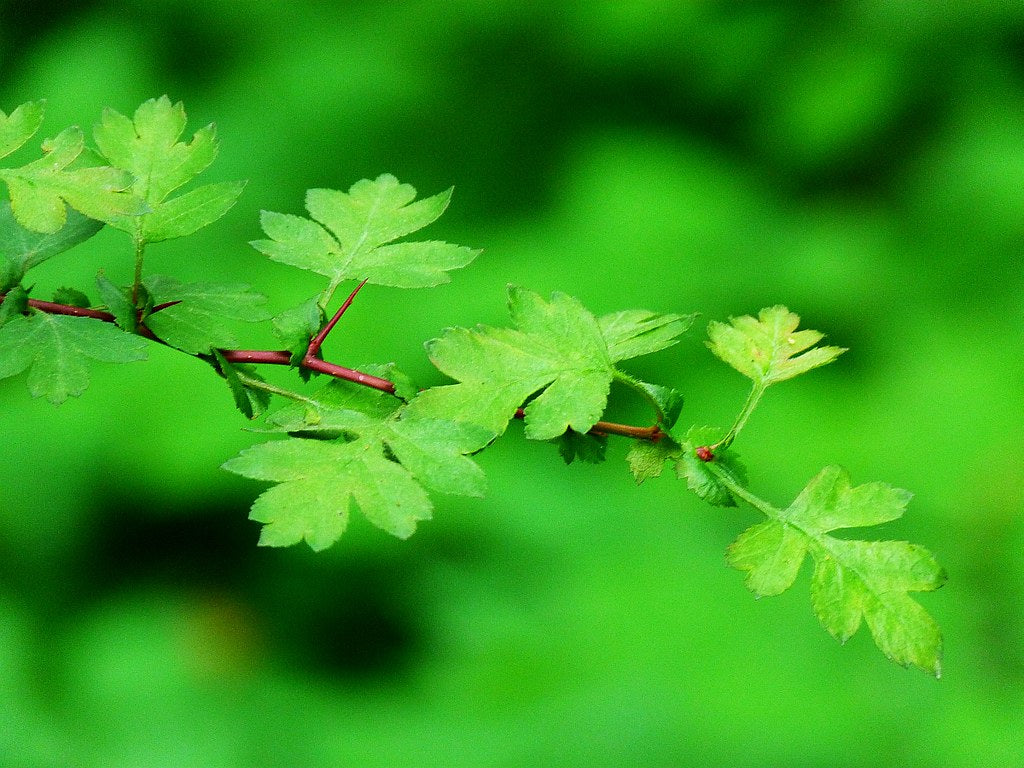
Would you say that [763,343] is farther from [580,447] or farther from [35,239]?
[35,239]

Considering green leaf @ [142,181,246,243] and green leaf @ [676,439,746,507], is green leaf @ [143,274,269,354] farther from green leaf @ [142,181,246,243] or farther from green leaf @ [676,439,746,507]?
green leaf @ [676,439,746,507]

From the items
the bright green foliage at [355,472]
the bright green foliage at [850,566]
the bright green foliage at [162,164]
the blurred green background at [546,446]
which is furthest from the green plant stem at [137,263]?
the blurred green background at [546,446]

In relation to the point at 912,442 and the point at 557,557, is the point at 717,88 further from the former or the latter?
the point at 557,557

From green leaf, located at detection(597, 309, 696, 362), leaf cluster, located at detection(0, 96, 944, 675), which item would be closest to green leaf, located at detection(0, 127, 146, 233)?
leaf cluster, located at detection(0, 96, 944, 675)

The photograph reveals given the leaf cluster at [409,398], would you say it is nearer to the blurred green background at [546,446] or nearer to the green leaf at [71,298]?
the green leaf at [71,298]

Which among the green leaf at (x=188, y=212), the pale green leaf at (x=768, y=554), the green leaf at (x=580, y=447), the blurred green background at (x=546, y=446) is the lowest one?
the blurred green background at (x=546, y=446)

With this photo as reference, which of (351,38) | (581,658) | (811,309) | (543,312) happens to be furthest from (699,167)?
(543,312)
